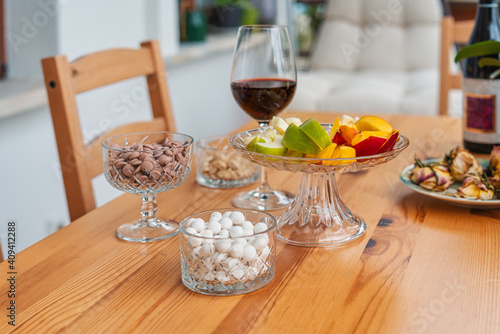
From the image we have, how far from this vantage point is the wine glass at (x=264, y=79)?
910 mm

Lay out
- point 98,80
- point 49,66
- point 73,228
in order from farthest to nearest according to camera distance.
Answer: point 98,80 → point 49,66 → point 73,228

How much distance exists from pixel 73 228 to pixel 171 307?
30 centimetres

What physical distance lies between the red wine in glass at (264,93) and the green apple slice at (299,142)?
8.4 inches

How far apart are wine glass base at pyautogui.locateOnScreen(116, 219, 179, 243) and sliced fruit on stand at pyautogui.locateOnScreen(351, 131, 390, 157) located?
269mm

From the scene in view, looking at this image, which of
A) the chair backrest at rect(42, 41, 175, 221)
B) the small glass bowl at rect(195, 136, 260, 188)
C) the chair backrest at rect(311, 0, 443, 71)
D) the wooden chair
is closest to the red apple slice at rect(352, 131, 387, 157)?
the small glass bowl at rect(195, 136, 260, 188)

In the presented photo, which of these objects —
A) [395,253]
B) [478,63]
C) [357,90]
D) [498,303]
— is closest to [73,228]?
[395,253]

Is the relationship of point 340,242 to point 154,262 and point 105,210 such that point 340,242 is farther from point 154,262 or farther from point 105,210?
point 105,210

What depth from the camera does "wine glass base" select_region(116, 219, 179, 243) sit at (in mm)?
784

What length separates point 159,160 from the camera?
2.49 feet

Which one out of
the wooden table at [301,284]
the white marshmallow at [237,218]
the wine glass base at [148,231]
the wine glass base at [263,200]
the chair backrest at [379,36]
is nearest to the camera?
the wooden table at [301,284]

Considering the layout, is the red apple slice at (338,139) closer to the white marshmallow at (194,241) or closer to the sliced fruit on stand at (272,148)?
the sliced fruit on stand at (272,148)

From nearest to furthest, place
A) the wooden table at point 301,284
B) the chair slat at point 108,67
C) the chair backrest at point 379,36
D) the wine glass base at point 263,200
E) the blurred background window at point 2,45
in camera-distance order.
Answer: the wooden table at point 301,284 < the wine glass base at point 263,200 < the chair slat at point 108,67 < the blurred background window at point 2,45 < the chair backrest at point 379,36

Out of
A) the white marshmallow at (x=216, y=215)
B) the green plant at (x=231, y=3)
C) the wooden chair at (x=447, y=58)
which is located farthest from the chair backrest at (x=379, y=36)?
the white marshmallow at (x=216, y=215)

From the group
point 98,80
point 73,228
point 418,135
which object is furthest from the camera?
point 418,135
